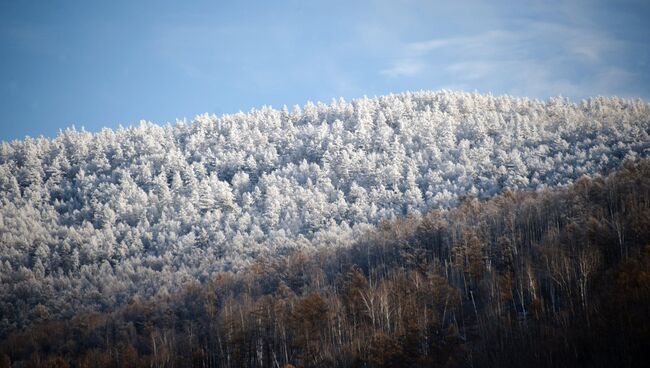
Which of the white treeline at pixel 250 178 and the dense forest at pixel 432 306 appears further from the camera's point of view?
the white treeline at pixel 250 178

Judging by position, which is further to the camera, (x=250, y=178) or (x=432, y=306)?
(x=250, y=178)

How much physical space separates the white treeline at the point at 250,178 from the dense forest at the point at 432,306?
48.2ft

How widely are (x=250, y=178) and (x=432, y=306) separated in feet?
314

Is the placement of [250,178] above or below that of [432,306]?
above

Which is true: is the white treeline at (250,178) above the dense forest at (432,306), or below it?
above

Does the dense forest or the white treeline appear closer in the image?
the dense forest

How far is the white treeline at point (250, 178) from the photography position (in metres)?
95.6

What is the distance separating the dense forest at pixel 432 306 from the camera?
4103 centimetres

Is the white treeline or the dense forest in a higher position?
the white treeline

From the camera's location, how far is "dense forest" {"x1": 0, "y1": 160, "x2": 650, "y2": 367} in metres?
41.0

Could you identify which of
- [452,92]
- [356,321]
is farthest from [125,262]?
[452,92]

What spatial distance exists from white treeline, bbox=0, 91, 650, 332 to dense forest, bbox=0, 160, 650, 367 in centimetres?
1470

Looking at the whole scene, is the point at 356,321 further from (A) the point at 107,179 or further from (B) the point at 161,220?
(A) the point at 107,179

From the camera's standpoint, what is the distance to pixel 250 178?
143000 mm
